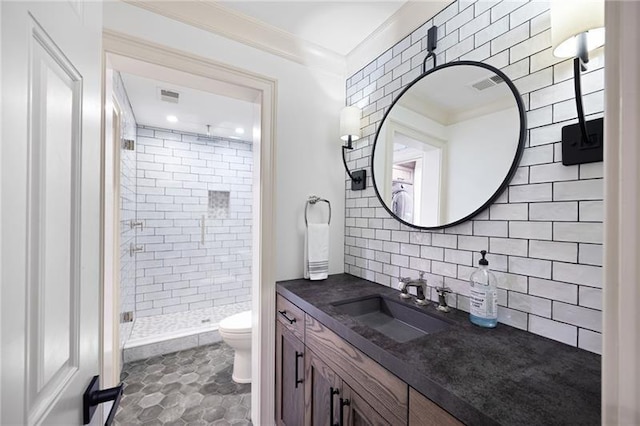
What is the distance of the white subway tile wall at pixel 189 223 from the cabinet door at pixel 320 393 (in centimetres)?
275

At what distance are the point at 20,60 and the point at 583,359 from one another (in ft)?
4.79

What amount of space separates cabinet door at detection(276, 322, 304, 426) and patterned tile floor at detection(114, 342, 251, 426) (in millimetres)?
461

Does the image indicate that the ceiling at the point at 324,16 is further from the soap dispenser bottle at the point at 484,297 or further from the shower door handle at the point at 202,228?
the shower door handle at the point at 202,228

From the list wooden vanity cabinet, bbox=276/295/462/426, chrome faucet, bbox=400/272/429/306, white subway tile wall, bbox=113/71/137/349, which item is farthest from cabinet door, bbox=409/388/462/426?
white subway tile wall, bbox=113/71/137/349

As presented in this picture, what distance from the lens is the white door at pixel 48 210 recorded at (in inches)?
14.8

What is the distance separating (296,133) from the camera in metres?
1.77

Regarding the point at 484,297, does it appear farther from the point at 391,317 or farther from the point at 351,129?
the point at 351,129

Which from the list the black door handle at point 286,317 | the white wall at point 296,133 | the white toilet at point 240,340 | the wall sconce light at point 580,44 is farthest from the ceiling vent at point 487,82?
the white toilet at point 240,340

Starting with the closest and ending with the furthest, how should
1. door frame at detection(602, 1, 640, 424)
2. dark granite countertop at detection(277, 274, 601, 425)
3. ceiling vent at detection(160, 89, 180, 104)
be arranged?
door frame at detection(602, 1, 640, 424) → dark granite countertop at detection(277, 274, 601, 425) → ceiling vent at detection(160, 89, 180, 104)

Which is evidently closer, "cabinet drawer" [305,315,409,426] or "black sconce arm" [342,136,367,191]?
"cabinet drawer" [305,315,409,426]

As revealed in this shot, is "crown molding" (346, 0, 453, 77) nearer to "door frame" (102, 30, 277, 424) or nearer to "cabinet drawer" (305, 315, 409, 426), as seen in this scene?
"door frame" (102, 30, 277, 424)

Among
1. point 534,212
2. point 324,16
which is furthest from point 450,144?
point 324,16

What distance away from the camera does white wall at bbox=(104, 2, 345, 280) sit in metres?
1.53

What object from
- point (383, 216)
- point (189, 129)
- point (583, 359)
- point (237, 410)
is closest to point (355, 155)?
point (383, 216)
